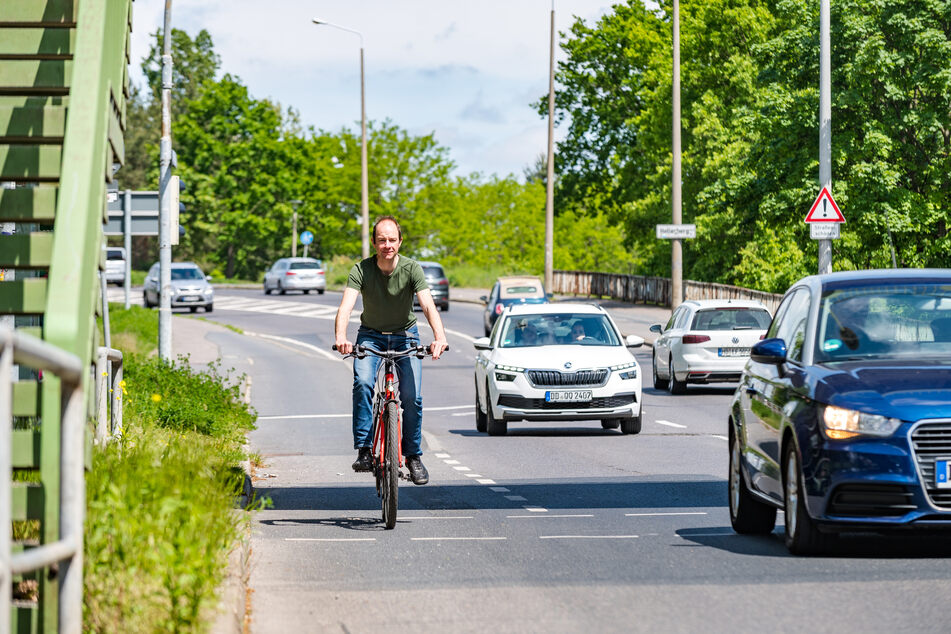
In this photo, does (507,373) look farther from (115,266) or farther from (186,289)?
(115,266)

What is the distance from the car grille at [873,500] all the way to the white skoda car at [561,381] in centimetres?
1111

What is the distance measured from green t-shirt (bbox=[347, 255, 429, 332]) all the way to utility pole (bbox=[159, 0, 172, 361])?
13.5m

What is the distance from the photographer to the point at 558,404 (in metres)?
19.6

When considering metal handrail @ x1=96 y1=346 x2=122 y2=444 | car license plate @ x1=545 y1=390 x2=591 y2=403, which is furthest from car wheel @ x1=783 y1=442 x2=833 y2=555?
car license plate @ x1=545 y1=390 x2=591 y2=403

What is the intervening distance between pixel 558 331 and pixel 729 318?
6.65 meters

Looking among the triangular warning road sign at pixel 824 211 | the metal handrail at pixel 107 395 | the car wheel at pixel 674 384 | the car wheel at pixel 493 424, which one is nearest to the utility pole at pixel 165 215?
the car wheel at pixel 493 424

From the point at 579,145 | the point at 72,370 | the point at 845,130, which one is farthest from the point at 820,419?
the point at 579,145

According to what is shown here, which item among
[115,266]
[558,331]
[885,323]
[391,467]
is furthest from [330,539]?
[115,266]

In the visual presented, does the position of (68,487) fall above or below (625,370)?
above

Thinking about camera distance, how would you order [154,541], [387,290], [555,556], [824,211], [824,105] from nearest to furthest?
[154,541] < [555,556] < [387,290] < [824,211] < [824,105]

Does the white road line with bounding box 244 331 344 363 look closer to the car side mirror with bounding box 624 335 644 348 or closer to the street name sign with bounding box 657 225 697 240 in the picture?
the street name sign with bounding box 657 225 697 240

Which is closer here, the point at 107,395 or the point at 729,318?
the point at 107,395

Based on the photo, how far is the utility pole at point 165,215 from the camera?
78.9 ft

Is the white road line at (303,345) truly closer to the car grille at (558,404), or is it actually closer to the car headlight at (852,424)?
the car grille at (558,404)
